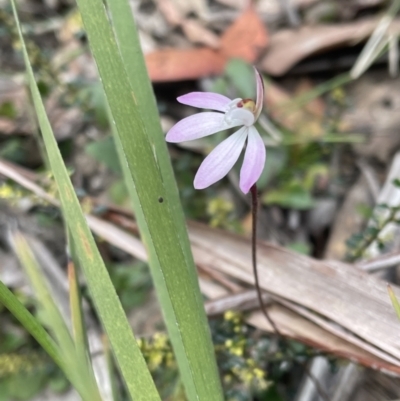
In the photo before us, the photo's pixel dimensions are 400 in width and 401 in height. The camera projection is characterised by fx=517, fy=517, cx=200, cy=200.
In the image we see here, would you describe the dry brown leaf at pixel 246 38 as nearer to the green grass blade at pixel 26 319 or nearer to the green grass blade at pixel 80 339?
the green grass blade at pixel 80 339

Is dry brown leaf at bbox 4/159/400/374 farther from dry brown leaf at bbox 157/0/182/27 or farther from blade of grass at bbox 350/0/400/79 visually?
dry brown leaf at bbox 157/0/182/27

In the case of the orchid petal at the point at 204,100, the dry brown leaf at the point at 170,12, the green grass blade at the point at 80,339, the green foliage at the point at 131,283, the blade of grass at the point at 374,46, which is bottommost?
the green foliage at the point at 131,283

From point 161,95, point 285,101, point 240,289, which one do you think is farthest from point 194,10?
point 240,289

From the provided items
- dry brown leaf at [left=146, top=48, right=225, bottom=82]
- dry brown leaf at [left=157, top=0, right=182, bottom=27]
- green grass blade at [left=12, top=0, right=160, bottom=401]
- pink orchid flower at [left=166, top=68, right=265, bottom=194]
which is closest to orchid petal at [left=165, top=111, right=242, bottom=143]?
pink orchid flower at [left=166, top=68, right=265, bottom=194]

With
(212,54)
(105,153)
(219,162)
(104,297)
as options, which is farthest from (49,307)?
(212,54)

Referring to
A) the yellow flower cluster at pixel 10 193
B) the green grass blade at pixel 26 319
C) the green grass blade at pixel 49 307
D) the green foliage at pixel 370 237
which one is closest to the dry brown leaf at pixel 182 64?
the yellow flower cluster at pixel 10 193

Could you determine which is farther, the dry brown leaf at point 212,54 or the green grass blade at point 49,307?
the dry brown leaf at point 212,54

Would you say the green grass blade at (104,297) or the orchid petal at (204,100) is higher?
the orchid petal at (204,100)

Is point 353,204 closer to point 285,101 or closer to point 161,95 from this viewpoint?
point 285,101

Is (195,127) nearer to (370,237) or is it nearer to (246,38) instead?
(370,237)
